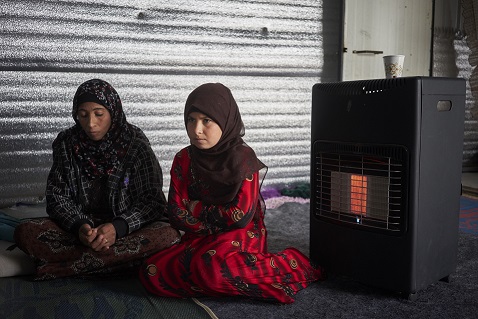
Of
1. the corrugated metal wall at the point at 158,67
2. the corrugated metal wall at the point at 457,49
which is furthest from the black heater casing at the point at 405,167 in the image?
the corrugated metal wall at the point at 457,49

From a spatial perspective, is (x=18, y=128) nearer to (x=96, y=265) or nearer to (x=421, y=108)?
(x=96, y=265)

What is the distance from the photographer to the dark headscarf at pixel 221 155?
6.93 feet

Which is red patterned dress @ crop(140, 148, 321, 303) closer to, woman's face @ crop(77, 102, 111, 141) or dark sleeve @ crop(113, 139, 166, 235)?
dark sleeve @ crop(113, 139, 166, 235)

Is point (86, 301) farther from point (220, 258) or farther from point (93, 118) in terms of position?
point (93, 118)

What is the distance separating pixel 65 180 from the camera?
2457mm

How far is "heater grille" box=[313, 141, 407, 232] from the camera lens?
6.58 ft

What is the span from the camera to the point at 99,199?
2.49 meters

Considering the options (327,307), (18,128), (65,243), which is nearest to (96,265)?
(65,243)

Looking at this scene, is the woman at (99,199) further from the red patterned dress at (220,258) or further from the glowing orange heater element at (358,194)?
the glowing orange heater element at (358,194)

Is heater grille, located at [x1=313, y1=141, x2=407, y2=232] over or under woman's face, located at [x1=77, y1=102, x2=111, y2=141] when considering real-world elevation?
under

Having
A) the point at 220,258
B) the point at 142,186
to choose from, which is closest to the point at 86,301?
the point at 220,258

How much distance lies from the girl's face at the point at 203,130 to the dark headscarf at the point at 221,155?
2 cm

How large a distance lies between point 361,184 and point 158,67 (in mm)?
2309

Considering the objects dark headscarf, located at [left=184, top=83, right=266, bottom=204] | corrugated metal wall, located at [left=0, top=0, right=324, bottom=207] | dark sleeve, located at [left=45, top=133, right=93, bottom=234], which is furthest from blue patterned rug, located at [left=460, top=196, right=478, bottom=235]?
dark sleeve, located at [left=45, top=133, right=93, bottom=234]
